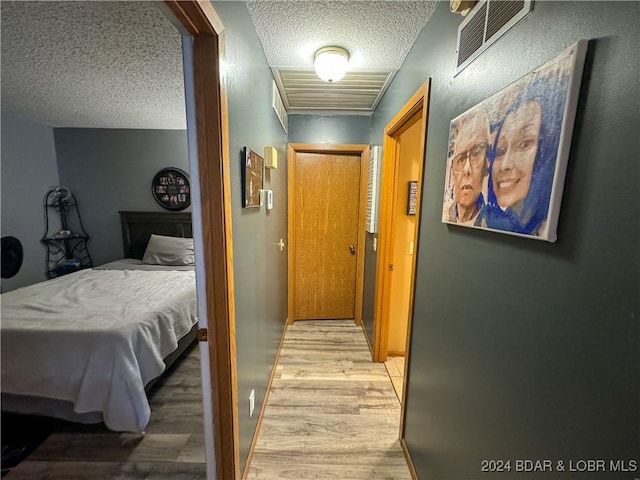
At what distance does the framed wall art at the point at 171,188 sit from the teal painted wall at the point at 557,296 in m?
3.34

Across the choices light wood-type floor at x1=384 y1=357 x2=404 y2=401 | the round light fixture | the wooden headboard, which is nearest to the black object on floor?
the wooden headboard

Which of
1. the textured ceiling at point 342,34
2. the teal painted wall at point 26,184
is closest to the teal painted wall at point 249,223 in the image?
the textured ceiling at point 342,34

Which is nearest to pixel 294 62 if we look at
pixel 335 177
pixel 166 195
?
pixel 335 177

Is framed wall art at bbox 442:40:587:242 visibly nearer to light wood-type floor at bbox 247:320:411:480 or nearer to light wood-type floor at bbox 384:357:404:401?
light wood-type floor at bbox 247:320:411:480

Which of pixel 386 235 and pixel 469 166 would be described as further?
pixel 386 235

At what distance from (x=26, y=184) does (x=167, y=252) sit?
135 centimetres

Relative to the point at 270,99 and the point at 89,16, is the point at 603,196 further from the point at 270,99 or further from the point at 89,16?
the point at 89,16

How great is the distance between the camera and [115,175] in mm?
3322

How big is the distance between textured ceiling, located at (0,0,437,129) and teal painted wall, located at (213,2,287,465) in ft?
0.75

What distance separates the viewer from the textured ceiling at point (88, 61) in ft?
4.16

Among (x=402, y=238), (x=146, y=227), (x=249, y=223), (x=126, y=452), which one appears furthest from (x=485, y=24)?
(x=146, y=227)

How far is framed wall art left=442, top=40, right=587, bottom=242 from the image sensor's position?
55 cm

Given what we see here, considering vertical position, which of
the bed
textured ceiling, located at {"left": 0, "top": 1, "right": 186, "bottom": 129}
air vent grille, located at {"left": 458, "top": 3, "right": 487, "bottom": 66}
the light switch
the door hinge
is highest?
textured ceiling, located at {"left": 0, "top": 1, "right": 186, "bottom": 129}

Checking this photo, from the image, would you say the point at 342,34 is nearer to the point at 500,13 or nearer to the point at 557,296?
the point at 500,13
